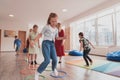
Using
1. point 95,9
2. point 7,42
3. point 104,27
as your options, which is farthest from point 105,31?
point 7,42

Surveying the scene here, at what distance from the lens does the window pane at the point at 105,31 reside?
756 cm

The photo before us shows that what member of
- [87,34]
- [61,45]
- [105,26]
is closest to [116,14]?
[105,26]

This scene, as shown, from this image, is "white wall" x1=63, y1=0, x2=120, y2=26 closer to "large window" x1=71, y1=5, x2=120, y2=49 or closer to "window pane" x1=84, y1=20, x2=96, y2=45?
"large window" x1=71, y1=5, x2=120, y2=49

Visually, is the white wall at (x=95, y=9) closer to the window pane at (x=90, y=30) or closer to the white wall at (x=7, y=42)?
the window pane at (x=90, y=30)

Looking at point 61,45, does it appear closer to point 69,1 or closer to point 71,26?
point 69,1

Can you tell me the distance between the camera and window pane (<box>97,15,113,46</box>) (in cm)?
756

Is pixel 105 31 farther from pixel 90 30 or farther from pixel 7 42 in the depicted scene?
pixel 7 42

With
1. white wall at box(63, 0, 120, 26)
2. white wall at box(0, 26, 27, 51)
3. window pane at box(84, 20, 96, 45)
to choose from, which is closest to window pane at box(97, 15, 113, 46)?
window pane at box(84, 20, 96, 45)

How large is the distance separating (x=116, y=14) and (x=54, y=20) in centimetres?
584

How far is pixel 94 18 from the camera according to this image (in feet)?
28.9

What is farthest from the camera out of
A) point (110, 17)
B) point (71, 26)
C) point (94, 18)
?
point (71, 26)

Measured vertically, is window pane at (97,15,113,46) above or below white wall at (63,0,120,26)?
below

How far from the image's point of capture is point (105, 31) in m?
8.00

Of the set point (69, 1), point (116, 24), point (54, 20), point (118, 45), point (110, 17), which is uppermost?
point (69, 1)
